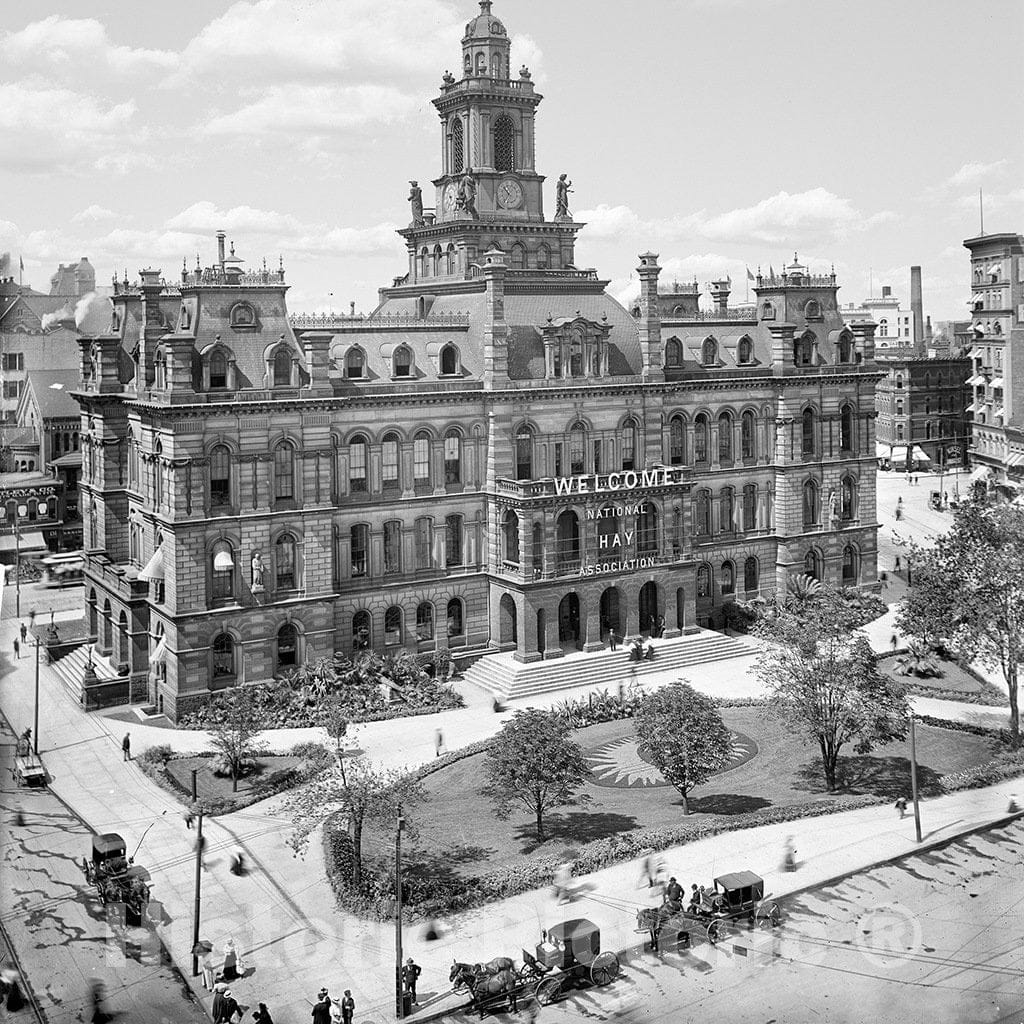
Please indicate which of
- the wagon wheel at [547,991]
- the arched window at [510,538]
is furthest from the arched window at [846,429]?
the wagon wheel at [547,991]

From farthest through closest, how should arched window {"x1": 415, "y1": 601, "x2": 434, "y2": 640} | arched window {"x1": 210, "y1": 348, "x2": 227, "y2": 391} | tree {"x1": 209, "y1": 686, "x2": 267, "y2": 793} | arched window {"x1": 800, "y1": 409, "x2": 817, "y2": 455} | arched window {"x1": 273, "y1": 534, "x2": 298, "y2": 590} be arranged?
arched window {"x1": 800, "y1": 409, "x2": 817, "y2": 455}
arched window {"x1": 415, "y1": 601, "x2": 434, "y2": 640}
arched window {"x1": 273, "y1": 534, "x2": 298, "y2": 590}
arched window {"x1": 210, "y1": 348, "x2": 227, "y2": 391}
tree {"x1": 209, "y1": 686, "x2": 267, "y2": 793}

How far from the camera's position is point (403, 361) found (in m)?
65.8

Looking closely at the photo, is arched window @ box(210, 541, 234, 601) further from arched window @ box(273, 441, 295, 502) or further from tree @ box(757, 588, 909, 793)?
tree @ box(757, 588, 909, 793)

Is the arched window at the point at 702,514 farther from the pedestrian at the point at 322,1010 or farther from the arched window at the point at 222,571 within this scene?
the pedestrian at the point at 322,1010

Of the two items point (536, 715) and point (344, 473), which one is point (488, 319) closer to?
point (344, 473)

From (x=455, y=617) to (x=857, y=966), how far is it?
3704cm

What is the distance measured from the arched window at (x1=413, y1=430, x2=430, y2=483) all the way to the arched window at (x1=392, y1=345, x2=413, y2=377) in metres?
3.22

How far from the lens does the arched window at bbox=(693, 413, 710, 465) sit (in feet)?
243

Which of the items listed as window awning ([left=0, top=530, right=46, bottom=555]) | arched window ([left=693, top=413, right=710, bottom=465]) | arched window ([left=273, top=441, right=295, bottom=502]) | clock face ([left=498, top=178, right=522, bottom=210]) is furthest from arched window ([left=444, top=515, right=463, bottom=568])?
window awning ([left=0, top=530, right=46, bottom=555])

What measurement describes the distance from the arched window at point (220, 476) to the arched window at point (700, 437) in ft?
92.0

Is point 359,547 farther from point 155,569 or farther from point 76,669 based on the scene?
point 76,669

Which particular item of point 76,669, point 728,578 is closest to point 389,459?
point 76,669

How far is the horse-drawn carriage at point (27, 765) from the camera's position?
5059cm

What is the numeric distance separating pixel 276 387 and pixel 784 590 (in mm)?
34280
